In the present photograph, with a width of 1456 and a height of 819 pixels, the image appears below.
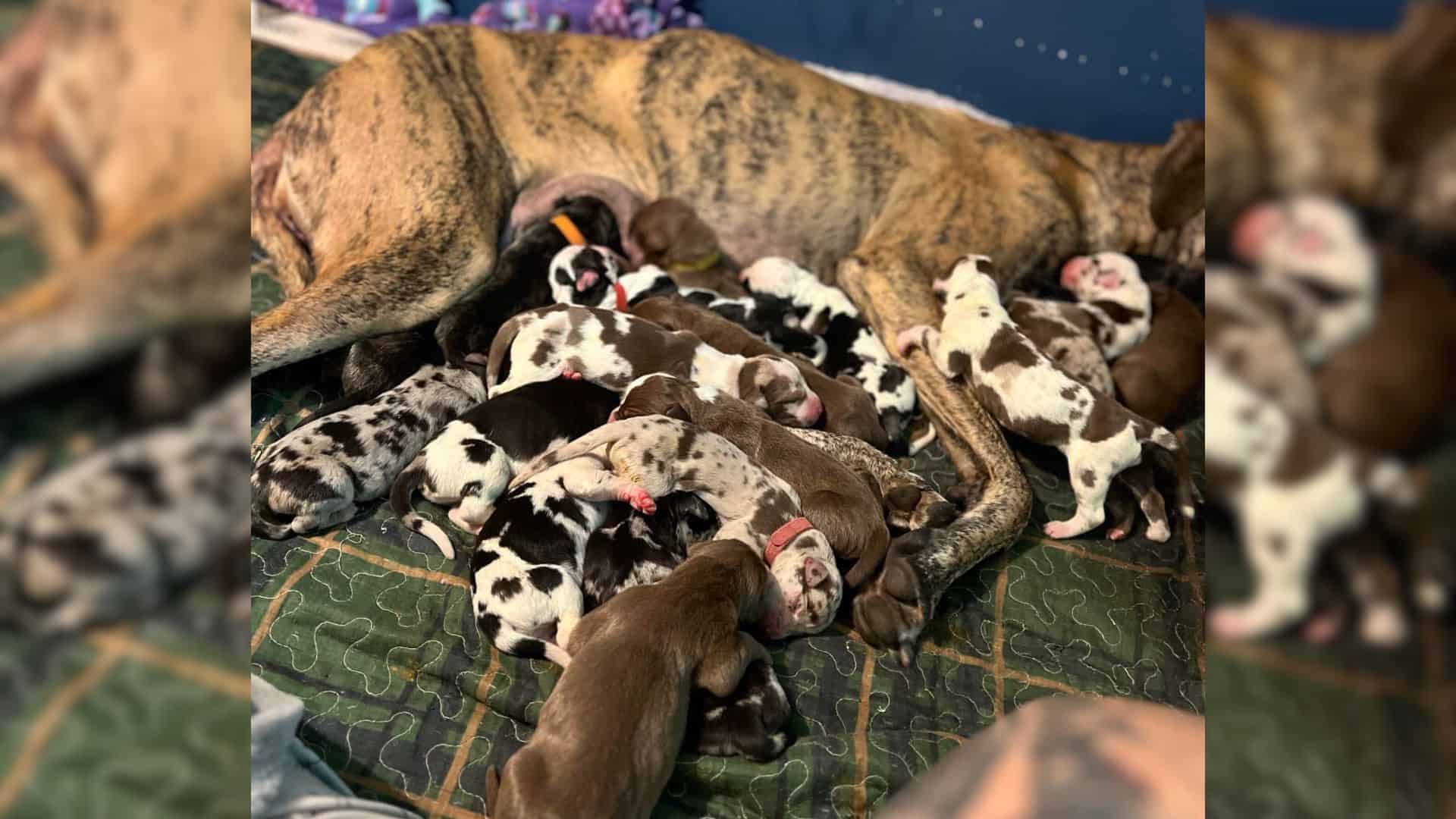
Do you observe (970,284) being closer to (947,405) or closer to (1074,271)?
(947,405)

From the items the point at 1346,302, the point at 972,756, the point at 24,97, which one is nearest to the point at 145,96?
the point at 24,97

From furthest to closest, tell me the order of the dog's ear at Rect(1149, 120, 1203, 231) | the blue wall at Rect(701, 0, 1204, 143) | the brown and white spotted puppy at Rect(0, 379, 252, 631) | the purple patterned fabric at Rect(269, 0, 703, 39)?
the purple patterned fabric at Rect(269, 0, 703, 39) < the blue wall at Rect(701, 0, 1204, 143) < the dog's ear at Rect(1149, 120, 1203, 231) < the brown and white spotted puppy at Rect(0, 379, 252, 631)

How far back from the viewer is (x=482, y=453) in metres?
2.38

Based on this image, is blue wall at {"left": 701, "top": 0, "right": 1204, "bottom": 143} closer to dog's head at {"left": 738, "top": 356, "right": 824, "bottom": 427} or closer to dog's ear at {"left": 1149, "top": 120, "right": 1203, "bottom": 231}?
dog's ear at {"left": 1149, "top": 120, "right": 1203, "bottom": 231}

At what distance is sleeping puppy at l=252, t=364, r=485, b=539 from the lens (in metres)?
2.22

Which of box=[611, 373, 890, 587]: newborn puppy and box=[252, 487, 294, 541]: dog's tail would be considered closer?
box=[252, 487, 294, 541]: dog's tail

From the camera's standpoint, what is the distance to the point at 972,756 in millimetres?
575

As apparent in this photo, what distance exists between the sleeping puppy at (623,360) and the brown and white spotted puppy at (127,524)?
95.0 inches

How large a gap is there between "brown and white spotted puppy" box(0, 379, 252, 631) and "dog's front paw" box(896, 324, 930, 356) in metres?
2.91

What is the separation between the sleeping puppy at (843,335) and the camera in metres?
2.97

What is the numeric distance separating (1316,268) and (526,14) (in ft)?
15.4

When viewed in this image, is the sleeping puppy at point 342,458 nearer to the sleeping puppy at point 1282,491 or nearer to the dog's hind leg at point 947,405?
the dog's hind leg at point 947,405

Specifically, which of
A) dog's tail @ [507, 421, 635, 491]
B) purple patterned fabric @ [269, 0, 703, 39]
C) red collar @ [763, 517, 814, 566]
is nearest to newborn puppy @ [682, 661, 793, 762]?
red collar @ [763, 517, 814, 566]

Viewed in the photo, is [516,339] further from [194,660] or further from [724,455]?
[194,660]
